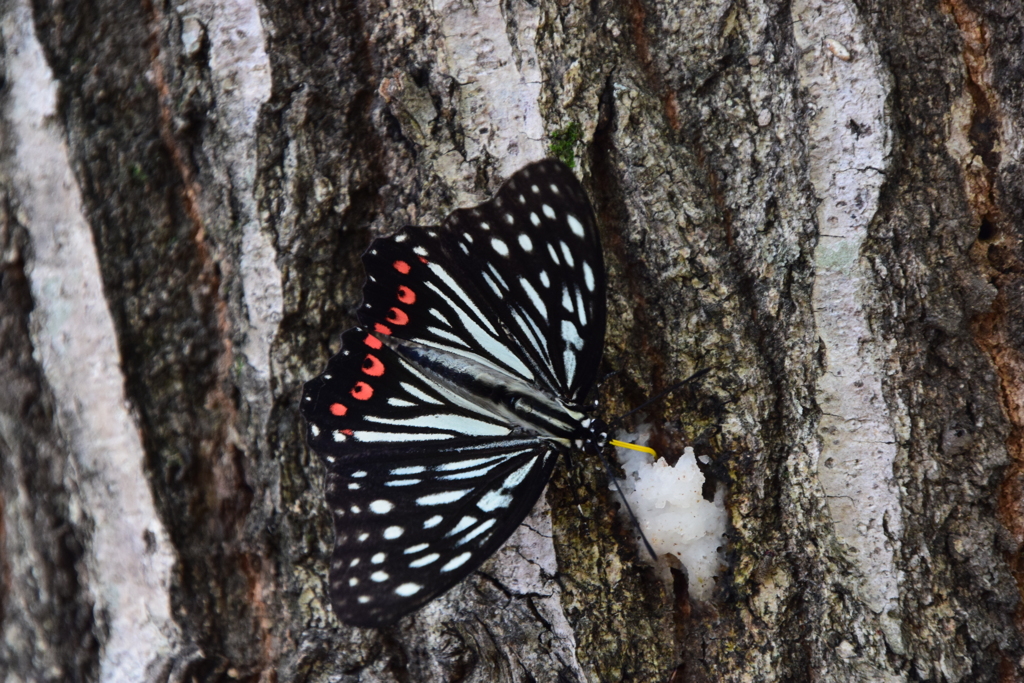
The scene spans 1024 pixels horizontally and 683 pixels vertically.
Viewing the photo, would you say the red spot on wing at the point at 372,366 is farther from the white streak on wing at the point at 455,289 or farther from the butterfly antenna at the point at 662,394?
the butterfly antenna at the point at 662,394

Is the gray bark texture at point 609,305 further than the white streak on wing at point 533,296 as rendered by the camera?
No

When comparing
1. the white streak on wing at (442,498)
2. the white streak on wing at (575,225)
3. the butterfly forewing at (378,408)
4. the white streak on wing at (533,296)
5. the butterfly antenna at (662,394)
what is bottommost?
the white streak on wing at (442,498)

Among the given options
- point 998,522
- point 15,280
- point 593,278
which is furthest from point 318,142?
point 998,522

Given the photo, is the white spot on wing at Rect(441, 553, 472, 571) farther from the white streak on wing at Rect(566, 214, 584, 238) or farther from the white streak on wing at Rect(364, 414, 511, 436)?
the white streak on wing at Rect(566, 214, 584, 238)

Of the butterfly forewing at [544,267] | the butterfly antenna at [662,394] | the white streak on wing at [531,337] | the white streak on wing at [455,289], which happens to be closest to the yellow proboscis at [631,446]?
the butterfly antenna at [662,394]

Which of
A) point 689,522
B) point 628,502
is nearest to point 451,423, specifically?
point 628,502

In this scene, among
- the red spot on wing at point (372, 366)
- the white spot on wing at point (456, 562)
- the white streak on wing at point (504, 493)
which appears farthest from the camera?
the red spot on wing at point (372, 366)

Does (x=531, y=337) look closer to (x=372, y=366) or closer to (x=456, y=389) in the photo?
(x=456, y=389)

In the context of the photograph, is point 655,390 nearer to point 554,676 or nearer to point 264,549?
point 554,676
